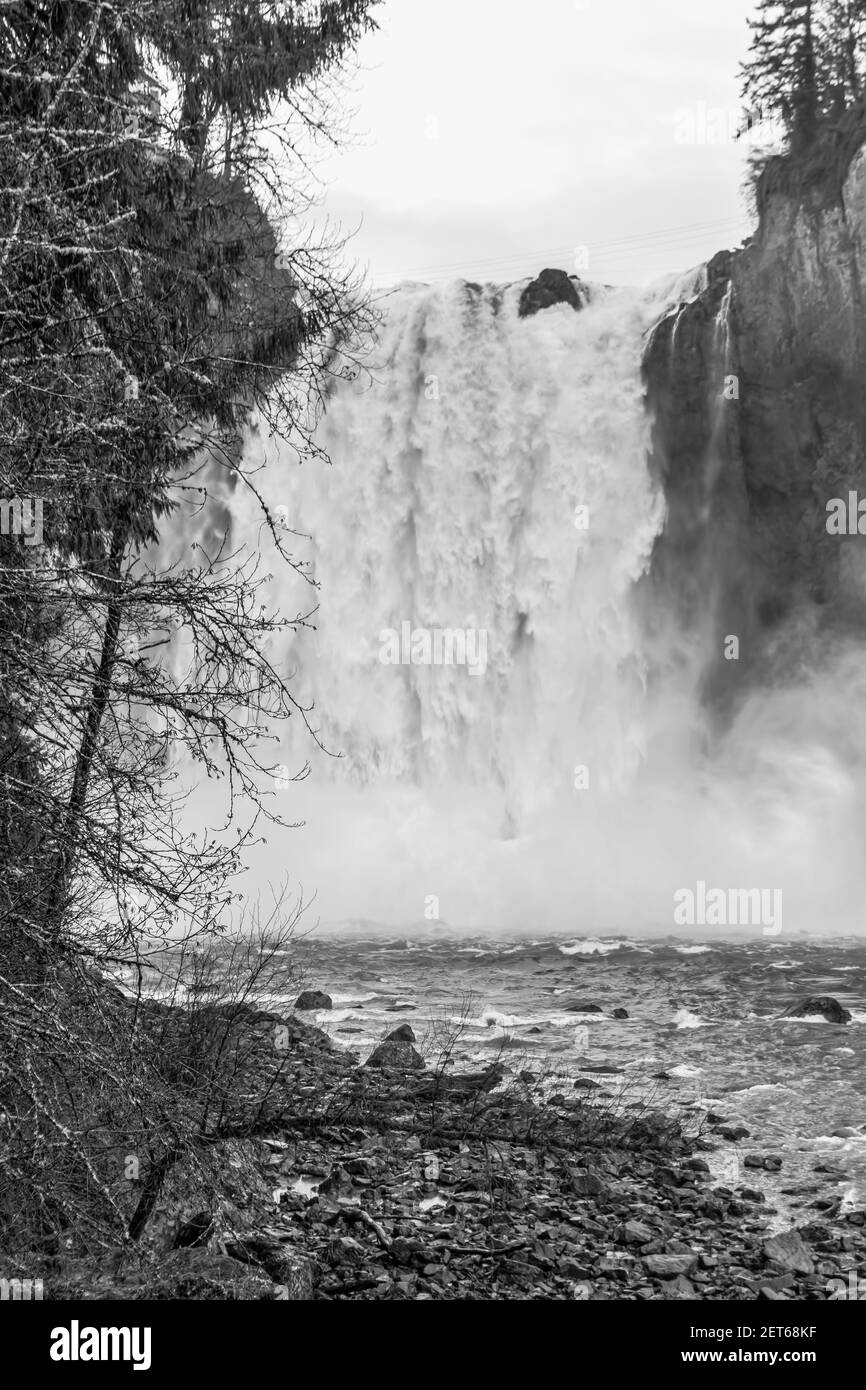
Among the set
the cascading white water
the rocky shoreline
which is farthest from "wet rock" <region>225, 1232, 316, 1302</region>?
the cascading white water

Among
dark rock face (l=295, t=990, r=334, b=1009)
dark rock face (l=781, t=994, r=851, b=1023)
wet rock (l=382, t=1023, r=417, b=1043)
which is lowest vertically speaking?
dark rock face (l=781, t=994, r=851, b=1023)

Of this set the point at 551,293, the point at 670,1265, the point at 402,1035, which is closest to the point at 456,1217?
the point at 670,1265

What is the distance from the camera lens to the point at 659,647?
28109 mm

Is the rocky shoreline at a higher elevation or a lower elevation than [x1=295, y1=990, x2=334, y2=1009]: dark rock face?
higher

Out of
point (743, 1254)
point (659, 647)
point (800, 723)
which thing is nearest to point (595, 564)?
point (659, 647)

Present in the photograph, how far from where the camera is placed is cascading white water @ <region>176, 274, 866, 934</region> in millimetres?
27578

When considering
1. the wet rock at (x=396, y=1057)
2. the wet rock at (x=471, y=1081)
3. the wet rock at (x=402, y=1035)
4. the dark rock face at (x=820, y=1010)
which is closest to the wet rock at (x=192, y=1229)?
the wet rock at (x=471, y=1081)

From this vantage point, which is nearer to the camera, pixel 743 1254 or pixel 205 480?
pixel 743 1254

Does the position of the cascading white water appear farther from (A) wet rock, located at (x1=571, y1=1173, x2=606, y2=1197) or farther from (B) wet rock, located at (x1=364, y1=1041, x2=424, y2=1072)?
(A) wet rock, located at (x1=571, y1=1173, x2=606, y2=1197)

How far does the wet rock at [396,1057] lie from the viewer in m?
11.5

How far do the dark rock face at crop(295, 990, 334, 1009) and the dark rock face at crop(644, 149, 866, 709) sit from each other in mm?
15798

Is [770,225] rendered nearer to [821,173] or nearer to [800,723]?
[821,173]
